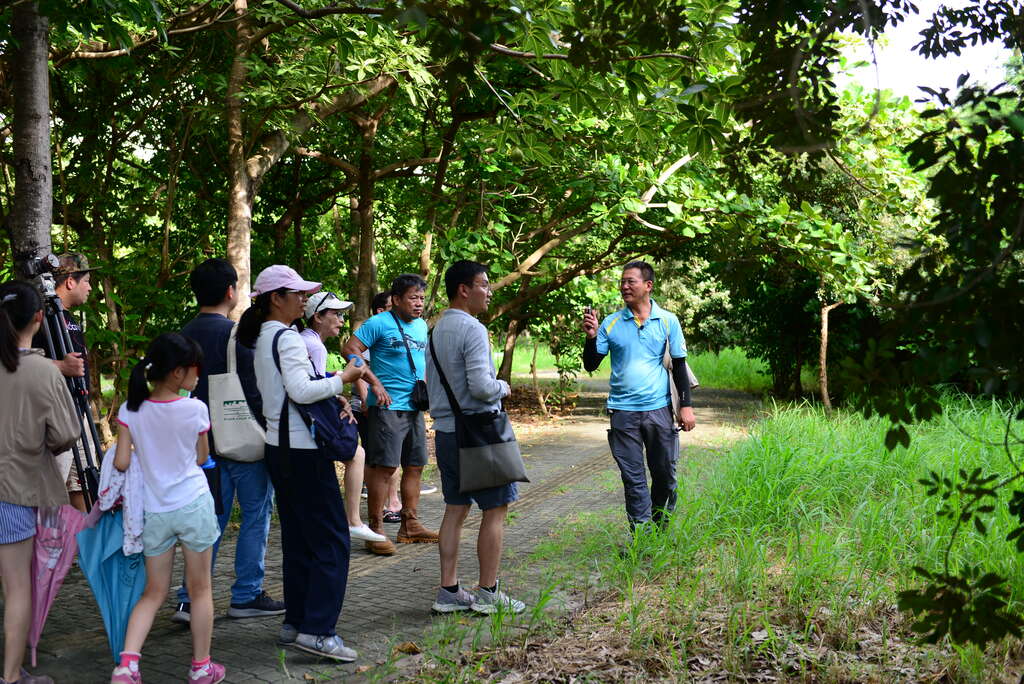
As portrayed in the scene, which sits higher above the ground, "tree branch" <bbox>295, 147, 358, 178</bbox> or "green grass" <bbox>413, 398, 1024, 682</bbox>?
"tree branch" <bbox>295, 147, 358, 178</bbox>

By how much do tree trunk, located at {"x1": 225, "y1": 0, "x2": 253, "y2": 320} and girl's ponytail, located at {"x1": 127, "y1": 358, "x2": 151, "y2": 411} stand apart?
441cm

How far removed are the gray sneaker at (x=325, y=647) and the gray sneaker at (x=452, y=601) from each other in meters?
0.82

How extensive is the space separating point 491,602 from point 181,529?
6.08ft

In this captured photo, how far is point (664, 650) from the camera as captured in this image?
4.32m

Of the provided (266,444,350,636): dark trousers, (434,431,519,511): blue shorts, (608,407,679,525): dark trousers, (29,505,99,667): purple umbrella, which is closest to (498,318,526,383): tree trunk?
(608,407,679,525): dark trousers

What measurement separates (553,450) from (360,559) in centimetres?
668

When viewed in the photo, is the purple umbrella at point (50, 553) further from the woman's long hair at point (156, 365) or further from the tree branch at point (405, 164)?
the tree branch at point (405, 164)

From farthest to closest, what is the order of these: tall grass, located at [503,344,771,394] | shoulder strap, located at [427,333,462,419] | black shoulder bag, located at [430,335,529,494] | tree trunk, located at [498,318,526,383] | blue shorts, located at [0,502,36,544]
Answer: tall grass, located at [503,344,771,394] → tree trunk, located at [498,318,526,383] → shoulder strap, located at [427,333,462,419] → black shoulder bag, located at [430,335,529,494] → blue shorts, located at [0,502,36,544]

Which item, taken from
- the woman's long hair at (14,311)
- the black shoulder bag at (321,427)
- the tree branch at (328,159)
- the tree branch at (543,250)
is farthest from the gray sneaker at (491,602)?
the tree branch at (543,250)

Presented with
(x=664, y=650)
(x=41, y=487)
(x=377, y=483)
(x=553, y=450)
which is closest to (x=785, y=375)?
(x=553, y=450)

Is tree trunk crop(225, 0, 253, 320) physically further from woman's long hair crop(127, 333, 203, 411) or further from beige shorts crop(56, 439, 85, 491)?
woman's long hair crop(127, 333, 203, 411)

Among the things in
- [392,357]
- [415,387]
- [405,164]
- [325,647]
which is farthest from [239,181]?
[325,647]

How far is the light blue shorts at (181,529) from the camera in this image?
3.99 meters

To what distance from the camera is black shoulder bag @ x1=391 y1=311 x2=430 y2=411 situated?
23.0ft
